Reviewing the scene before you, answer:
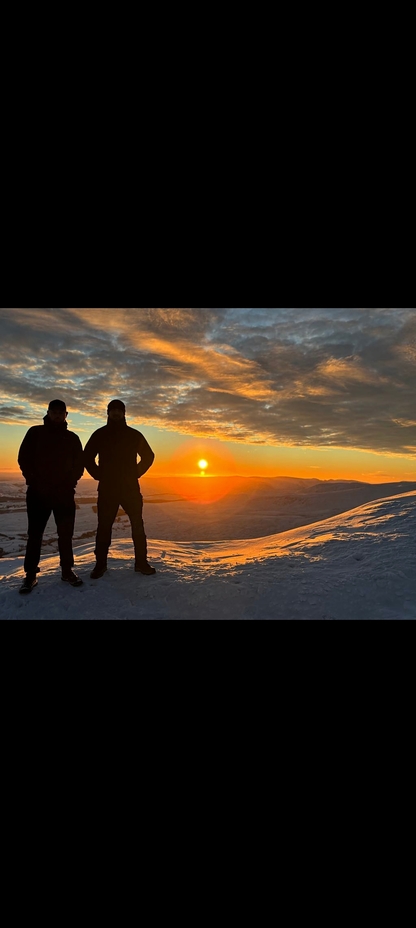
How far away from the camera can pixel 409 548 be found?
5.17 meters

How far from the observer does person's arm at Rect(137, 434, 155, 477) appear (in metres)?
4.92

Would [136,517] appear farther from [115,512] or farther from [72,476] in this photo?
[72,476]

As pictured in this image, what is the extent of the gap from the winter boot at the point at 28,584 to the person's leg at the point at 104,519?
0.83m

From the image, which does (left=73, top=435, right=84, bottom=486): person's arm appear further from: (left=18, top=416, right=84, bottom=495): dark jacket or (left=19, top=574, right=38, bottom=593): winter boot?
(left=19, top=574, right=38, bottom=593): winter boot

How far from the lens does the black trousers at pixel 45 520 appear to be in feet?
14.8

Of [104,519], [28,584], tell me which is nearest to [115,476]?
[104,519]

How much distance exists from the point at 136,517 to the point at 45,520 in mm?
1246

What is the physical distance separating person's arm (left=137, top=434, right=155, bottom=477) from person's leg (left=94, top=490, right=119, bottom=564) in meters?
0.51

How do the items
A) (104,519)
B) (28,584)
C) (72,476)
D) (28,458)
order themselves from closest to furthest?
(28,584) → (28,458) → (72,476) → (104,519)

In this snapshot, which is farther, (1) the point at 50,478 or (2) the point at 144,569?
(2) the point at 144,569

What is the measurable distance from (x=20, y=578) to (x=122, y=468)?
2241 millimetres

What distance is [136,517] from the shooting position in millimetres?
4867

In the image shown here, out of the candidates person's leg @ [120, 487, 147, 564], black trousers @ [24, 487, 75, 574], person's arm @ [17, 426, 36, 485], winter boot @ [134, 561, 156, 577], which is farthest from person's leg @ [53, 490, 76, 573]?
winter boot @ [134, 561, 156, 577]

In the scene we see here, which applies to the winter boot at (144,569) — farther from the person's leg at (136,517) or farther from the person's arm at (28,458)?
the person's arm at (28,458)
